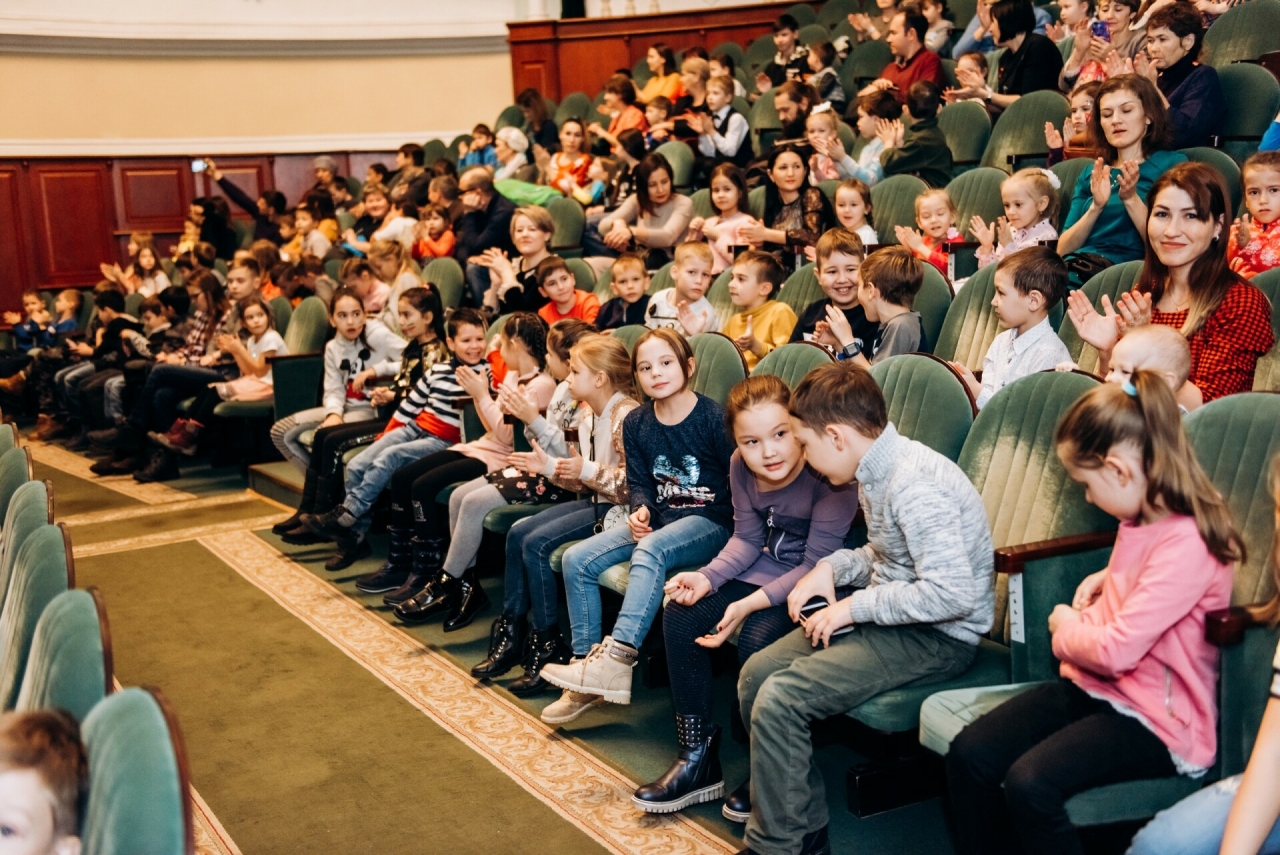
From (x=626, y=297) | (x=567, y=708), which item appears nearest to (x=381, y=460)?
(x=626, y=297)

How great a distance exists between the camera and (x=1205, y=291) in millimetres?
2504

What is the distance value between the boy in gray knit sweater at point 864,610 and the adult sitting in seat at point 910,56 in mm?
3717

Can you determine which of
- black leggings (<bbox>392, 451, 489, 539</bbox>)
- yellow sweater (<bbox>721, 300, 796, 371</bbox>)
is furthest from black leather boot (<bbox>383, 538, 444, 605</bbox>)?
yellow sweater (<bbox>721, 300, 796, 371</bbox>)

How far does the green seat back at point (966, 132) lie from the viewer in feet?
16.0

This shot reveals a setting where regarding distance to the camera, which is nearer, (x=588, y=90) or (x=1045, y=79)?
(x=1045, y=79)

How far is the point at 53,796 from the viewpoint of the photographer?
1238mm

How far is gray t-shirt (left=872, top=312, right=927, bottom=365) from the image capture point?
3164 mm

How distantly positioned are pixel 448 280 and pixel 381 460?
70.9 inches

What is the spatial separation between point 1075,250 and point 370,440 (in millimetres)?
→ 2550

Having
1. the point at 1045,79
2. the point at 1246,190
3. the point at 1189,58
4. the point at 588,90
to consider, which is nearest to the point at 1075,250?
the point at 1246,190

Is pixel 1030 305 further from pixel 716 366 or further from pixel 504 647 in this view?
pixel 504 647

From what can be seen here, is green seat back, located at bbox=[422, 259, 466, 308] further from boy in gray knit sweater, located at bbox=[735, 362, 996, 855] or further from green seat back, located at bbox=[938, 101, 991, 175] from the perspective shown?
boy in gray knit sweater, located at bbox=[735, 362, 996, 855]

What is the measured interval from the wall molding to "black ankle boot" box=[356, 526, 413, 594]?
6.46 meters

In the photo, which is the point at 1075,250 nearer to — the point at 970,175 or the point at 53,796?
the point at 970,175
